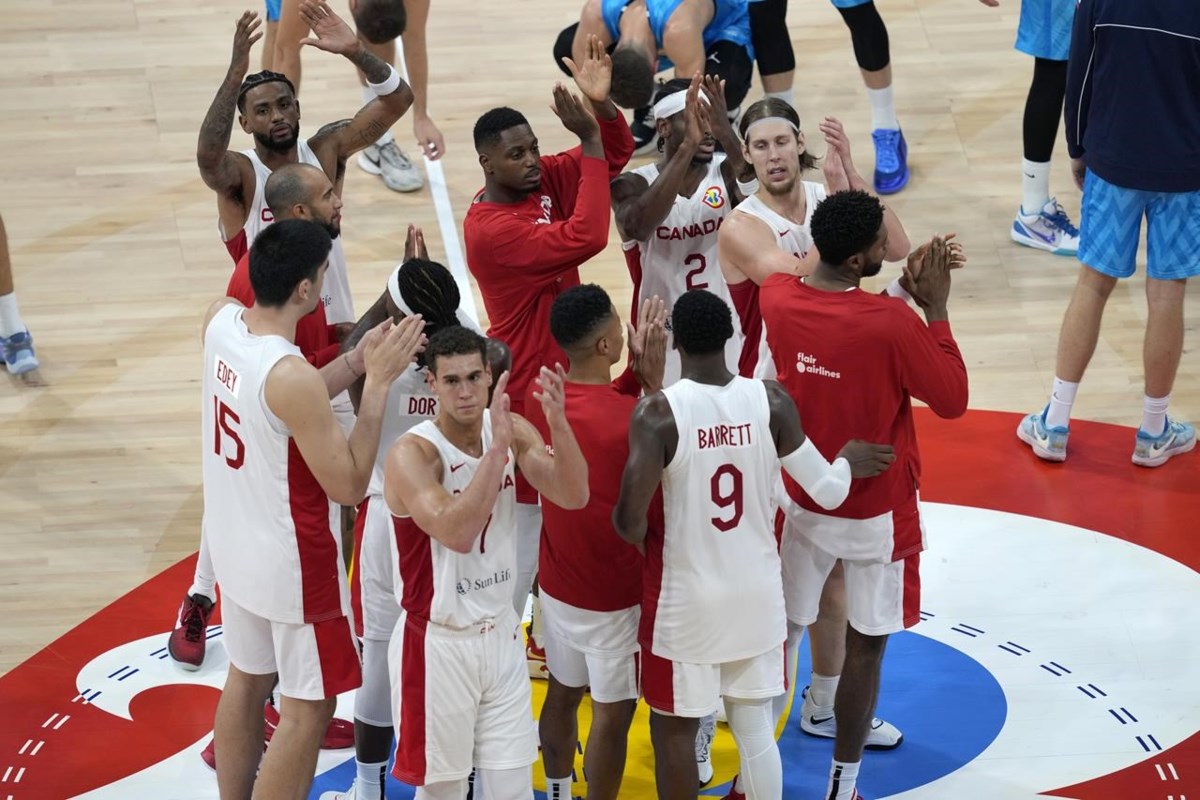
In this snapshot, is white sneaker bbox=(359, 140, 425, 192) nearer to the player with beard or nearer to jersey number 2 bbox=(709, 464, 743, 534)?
the player with beard

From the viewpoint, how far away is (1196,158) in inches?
241

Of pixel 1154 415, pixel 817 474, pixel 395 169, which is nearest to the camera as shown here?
pixel 817 474

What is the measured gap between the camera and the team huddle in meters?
4.11

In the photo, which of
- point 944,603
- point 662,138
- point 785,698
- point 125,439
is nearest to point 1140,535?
point 944,603

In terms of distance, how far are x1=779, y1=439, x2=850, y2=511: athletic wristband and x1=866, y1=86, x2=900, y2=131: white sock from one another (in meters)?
4.30

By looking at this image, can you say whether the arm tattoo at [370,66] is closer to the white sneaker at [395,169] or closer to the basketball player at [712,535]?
the basketball player at [712,535]

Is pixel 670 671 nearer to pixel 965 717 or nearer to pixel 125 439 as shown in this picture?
pixel 965 717

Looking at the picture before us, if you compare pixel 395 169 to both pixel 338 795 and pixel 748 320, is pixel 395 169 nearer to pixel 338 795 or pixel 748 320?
pixel 748 320

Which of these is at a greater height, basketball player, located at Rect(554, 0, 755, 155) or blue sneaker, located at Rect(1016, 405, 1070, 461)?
basketball player, located at Rect(554, 0, 755, 155)

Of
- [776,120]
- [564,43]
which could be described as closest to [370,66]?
[776,120]

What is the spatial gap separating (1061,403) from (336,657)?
11.1 ft

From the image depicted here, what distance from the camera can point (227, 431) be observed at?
4.27 m

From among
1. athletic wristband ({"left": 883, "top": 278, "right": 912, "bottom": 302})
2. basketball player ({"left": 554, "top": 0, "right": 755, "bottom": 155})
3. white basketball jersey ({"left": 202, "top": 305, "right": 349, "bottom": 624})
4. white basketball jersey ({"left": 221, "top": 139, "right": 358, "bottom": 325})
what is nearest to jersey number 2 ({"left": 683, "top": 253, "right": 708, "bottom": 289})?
athletic wristband ({"left": 883, "top": 278, "right": 912, "bottom": 302})

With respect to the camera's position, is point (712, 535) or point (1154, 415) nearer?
point (712, 535)
